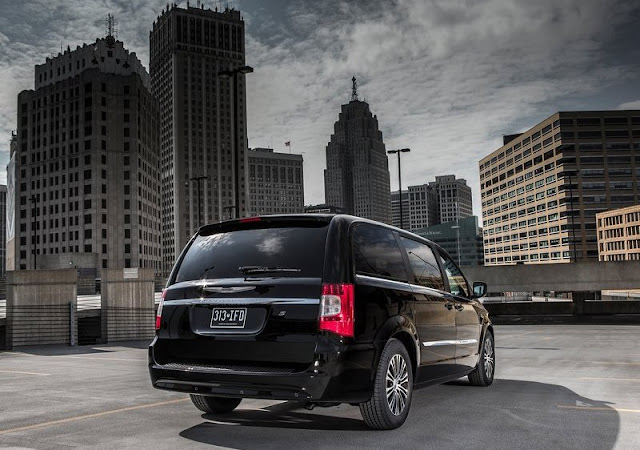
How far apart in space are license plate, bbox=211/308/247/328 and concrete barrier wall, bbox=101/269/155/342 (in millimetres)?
14028

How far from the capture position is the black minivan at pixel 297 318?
491 centimetres

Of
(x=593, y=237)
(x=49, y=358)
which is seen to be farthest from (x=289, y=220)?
(x=593, y=237)

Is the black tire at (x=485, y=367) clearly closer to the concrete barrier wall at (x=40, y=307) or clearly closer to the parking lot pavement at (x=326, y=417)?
the parking lot pavement at (x=326, y=417)

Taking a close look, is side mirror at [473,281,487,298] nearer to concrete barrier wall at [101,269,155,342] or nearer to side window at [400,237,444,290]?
side window at [400,237,444,290]

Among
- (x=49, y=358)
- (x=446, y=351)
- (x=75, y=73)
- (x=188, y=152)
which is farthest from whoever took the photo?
(x=188, y=152)

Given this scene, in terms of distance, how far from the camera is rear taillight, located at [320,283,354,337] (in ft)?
16.2

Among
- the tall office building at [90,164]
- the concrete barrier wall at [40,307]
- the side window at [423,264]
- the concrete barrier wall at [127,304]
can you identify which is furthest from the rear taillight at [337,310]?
the tall office building at [90,164]

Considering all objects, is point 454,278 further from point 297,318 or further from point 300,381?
point 300,381

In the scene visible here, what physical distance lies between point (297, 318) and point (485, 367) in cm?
422

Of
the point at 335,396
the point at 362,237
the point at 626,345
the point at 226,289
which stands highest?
the point at 362,237

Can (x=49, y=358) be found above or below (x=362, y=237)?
below

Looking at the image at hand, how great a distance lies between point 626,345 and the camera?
15.8m

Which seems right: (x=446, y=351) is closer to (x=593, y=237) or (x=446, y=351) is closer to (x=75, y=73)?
(x=75, y=73)

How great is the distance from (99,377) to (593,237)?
156 m
